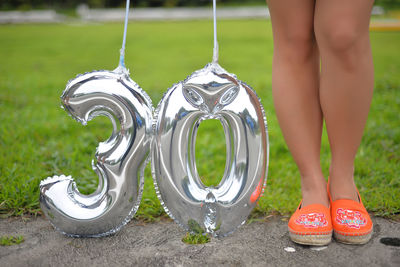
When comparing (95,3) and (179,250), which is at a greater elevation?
(95,3)

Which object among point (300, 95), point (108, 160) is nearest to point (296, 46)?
point (300, 95)

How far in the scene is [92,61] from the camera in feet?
24.6

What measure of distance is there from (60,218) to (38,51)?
827 centimetres

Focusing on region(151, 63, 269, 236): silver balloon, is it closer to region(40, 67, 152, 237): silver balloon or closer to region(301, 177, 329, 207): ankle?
region(40, 67, 152, 237): silver balloon

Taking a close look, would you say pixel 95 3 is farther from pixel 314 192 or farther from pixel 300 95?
pixel 314 192

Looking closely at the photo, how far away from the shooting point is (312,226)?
5.59 ft

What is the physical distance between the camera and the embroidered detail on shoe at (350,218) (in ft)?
5.62

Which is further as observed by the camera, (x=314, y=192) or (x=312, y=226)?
(x=314, y=192)

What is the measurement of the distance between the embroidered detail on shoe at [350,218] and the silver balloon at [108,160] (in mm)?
822

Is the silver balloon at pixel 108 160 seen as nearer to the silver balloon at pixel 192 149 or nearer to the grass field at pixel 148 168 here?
the silver balloon at pixel 192 149

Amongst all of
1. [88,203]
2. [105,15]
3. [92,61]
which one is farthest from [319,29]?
[105,15]

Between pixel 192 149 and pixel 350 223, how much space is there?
0.70 metres

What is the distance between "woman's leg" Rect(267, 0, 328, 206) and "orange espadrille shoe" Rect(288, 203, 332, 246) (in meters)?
0.06

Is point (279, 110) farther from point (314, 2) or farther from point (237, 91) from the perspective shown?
point (314, 2)
